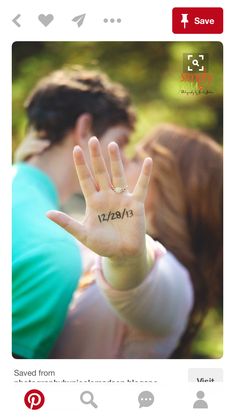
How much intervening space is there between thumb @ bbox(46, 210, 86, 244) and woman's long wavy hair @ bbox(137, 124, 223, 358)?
0.55 meters

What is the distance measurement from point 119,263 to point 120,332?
0.33 m

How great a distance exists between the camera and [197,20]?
1.02 meters

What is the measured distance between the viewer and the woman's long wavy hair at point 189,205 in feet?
4.49

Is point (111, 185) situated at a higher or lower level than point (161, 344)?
higher

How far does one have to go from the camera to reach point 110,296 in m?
0.95

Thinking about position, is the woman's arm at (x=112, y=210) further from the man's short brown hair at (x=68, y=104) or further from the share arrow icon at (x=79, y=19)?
the man's short brown hair at (x=68, y=104)

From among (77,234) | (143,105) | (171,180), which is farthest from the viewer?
(143,105)

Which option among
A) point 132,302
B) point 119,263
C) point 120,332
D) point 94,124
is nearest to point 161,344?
point 120,332

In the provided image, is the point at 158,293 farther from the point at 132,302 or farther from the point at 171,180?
the point at 171,180
